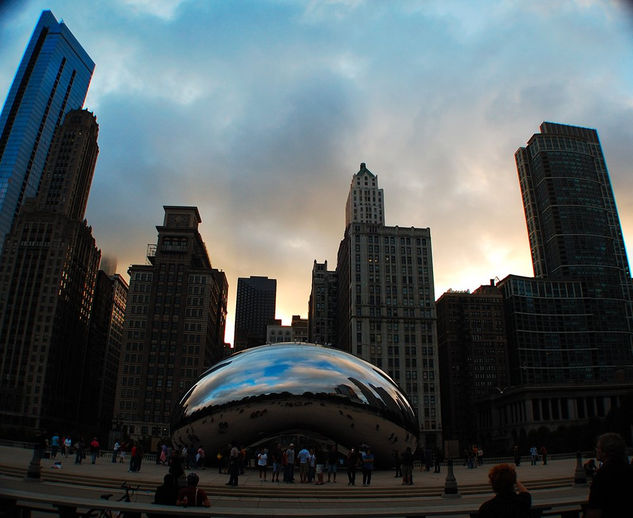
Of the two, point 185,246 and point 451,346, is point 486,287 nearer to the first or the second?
point 451,346

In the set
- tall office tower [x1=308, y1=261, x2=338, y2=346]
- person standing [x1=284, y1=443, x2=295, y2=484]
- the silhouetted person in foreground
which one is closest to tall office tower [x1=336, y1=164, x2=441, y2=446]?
tall office tower [x1=308, y1=261, x2=338, y2=346]

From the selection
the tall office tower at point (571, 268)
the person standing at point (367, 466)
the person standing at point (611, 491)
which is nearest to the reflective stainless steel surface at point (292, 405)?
the person standing at point (367, 466)

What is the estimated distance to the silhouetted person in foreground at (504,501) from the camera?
4.03 m

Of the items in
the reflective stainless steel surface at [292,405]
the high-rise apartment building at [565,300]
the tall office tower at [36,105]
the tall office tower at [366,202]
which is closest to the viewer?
the reflective stainless steel surface at [292,405]

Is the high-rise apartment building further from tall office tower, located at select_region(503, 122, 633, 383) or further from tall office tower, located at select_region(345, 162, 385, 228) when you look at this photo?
tall office tower, located at select_region(345, 162, 385, 228)

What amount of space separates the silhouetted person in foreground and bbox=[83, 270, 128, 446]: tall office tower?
468ft

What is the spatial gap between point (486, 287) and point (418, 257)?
178 feet

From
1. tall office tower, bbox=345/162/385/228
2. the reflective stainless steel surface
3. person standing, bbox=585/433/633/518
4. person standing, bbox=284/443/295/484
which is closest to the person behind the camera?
person standing, bbox=585/433/633/518

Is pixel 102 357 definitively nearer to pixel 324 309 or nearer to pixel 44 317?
pixel 44 317

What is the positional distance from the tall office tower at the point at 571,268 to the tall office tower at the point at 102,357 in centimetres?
12632

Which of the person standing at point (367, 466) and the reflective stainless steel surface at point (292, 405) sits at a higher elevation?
the reflective stainless steel surface at point (292, 405)

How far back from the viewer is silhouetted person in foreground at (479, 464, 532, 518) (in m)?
4.03

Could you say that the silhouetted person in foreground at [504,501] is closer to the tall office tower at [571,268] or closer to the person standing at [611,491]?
→ the person standing at [611,491]

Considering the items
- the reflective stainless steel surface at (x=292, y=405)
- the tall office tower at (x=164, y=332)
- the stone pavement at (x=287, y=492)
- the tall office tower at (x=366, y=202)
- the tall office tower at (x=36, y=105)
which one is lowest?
the stone pavement at (x=287, y=492)
